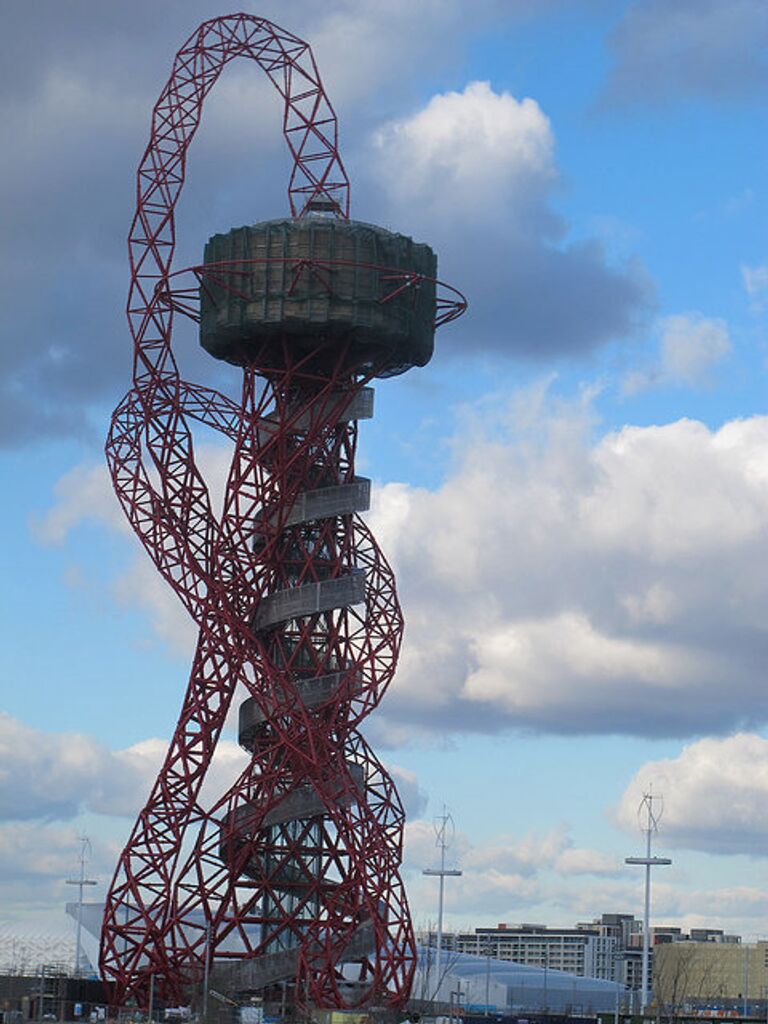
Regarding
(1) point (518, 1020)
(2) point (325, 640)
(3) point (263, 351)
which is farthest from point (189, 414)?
(1) point (518, 1020)

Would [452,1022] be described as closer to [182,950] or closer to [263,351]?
Answer: [182,950]

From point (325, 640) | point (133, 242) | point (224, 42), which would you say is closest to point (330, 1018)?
point (325, 640)

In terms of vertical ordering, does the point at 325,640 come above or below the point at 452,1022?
above

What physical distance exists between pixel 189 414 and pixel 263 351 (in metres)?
5.21

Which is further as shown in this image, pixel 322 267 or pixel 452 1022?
pixel 452 1022

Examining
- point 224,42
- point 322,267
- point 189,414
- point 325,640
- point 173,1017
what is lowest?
point 173,1017

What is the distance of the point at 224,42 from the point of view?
11238 cm

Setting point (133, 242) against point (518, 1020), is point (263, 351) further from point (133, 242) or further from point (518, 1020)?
point (518, 1020)

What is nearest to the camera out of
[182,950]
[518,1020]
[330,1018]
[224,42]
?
[330,1018]

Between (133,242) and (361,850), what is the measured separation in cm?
3471

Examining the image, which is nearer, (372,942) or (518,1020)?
(372,942)

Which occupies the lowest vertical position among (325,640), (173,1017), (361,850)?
(173,1017)

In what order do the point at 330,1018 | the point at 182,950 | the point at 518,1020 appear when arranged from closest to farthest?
the point at 330,1018 < the point at 182,950 < the point at 518,1020

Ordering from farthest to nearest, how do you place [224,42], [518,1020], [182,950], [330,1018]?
1. [518,1020]
2. [224,42]
3. [182,950]
4. [330,1018]
